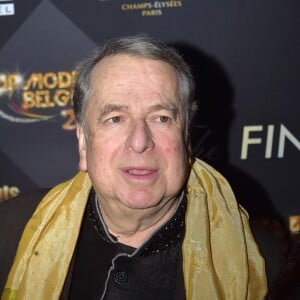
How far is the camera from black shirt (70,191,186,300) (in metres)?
1.27

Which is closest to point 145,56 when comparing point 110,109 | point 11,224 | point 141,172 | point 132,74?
→ point 132,74

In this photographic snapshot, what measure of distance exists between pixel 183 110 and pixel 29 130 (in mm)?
1239

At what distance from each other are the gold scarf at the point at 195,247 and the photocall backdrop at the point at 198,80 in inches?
37.8

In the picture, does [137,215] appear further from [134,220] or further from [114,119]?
[114,119]

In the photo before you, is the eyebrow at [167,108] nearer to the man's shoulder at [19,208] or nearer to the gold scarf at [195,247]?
the gold scarf at [195,247]

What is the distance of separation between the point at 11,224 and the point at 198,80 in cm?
128

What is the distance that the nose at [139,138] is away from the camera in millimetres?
1175

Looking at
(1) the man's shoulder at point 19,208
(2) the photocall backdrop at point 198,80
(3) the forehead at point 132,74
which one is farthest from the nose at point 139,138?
(2) the photocall backdrop at point 198,80

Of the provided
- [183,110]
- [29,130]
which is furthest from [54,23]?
[183,110]

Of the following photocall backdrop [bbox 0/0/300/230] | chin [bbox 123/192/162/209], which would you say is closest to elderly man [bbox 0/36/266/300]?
chin [bbox 123/192/162/209]

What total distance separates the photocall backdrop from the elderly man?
953 mm

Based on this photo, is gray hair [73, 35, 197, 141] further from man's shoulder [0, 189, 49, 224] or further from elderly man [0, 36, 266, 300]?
man's shoulder [0, 189, 49, 224]

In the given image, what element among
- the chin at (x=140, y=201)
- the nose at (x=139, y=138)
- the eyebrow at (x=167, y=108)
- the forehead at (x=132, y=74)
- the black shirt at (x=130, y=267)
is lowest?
the black shirt at (x=130, y=267)

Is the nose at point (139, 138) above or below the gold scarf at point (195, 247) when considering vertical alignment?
above
